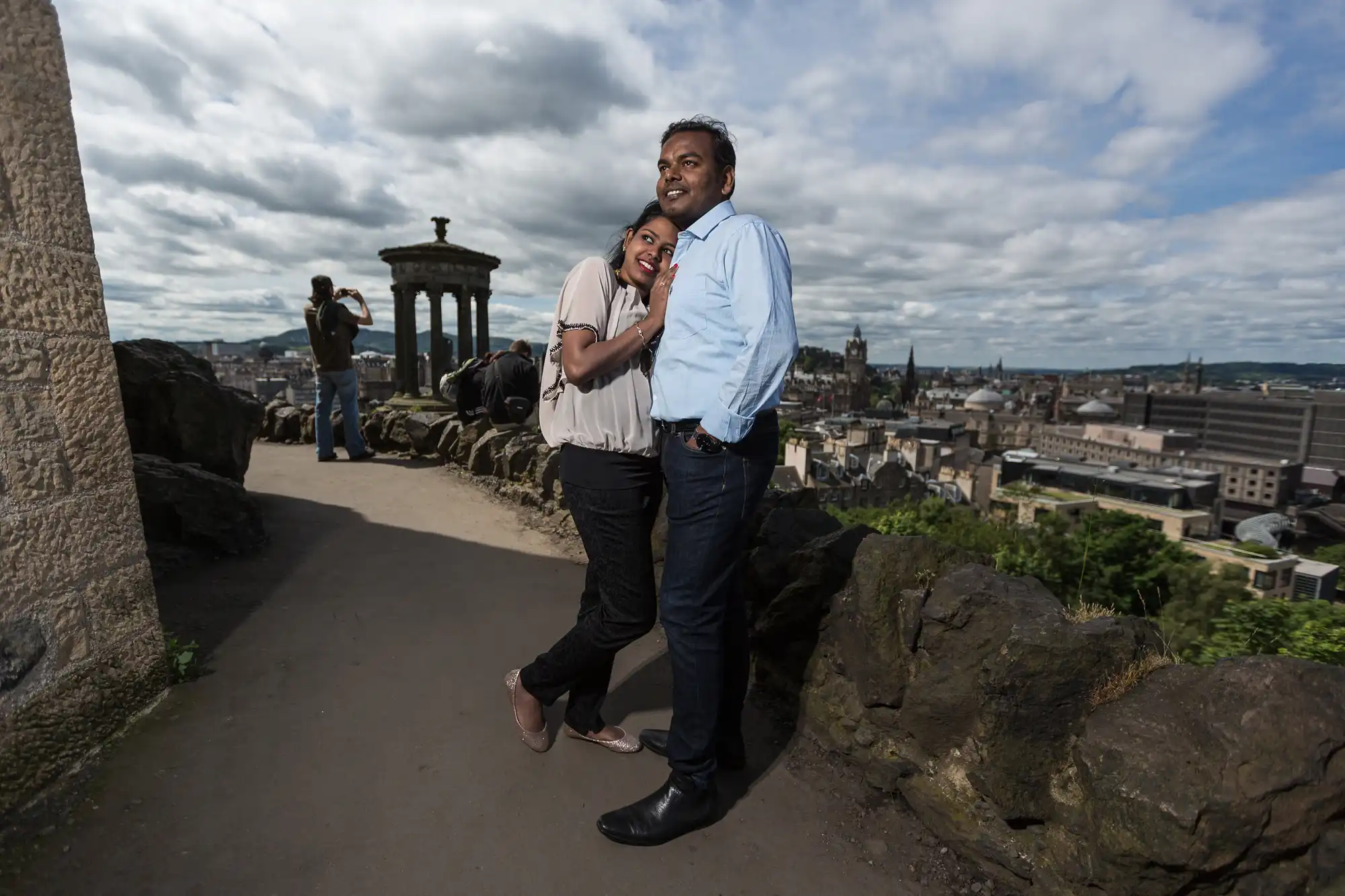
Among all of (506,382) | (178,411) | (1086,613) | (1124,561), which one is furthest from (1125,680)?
(1124,561)

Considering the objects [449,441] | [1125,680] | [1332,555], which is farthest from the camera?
[1332,555]

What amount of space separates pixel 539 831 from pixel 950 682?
1.46 meters

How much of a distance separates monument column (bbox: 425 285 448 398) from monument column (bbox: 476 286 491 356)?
810 millimetres

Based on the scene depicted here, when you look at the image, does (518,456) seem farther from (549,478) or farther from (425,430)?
(425,430)

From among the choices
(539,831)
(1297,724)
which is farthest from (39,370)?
(1297,724)

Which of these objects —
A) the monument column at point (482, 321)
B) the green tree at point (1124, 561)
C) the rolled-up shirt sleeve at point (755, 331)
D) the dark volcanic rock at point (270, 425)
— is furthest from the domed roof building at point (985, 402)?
the rolled-up shirt sleeve at point (755, 331)

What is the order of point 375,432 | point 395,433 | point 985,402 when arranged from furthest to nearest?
point 985,402 → point 375,432 → point 395,433

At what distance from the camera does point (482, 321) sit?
1521 centimetres

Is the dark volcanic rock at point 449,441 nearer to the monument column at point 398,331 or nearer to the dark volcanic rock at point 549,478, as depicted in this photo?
the dark volcanic rock at point 549,478

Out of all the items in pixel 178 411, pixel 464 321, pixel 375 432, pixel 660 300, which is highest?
pixel 464 321

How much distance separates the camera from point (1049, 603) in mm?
2205

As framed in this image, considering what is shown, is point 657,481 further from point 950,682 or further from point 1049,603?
point 1049,603

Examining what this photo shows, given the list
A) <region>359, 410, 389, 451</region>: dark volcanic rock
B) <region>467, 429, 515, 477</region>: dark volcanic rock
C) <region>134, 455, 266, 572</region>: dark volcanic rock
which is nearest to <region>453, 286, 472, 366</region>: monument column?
<region>359, 410, 389, 451</region>: dark volcanic rock

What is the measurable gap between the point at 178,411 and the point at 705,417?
517 cm
